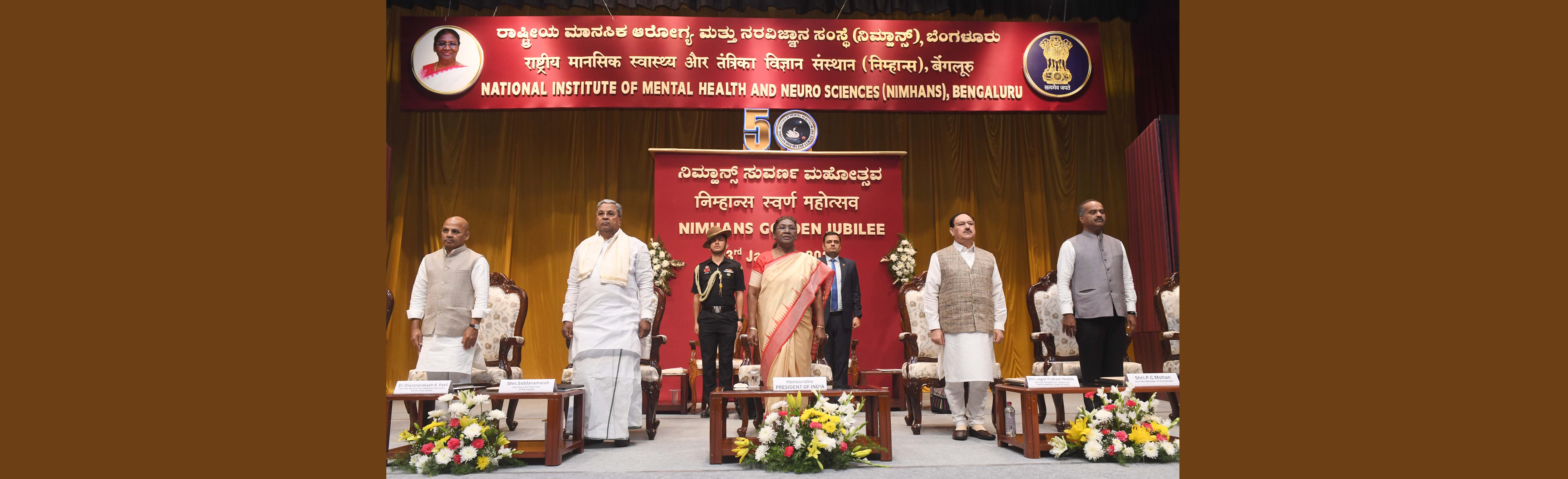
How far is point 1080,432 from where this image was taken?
3588mm

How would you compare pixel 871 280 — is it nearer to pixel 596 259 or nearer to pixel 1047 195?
pixel 1047 195

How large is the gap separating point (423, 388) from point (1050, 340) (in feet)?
11.8

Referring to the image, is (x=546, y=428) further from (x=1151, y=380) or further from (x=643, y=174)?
(x=643, y=174)

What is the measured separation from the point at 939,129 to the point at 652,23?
328cm

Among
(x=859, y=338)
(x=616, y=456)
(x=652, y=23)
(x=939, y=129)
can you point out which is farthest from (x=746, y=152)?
(x=616, y=456)

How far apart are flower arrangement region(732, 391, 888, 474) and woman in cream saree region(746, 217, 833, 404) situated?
2.24 ft

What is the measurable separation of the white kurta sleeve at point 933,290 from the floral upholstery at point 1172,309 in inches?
66.2

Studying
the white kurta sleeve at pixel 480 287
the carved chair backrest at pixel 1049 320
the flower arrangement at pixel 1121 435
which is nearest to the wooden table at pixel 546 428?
the white kurta sleeve at pixel 480 287

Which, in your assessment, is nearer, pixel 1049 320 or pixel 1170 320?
pixel 1170 320

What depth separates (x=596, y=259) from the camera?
4.31m

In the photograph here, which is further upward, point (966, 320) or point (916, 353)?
point (966, 320)

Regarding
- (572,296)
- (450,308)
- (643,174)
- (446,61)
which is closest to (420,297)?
(450,308)

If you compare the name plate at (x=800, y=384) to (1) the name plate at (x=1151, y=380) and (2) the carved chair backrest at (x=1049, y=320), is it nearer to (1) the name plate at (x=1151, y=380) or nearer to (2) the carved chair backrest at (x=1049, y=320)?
(1) the name plate at (x=1151, y=380)

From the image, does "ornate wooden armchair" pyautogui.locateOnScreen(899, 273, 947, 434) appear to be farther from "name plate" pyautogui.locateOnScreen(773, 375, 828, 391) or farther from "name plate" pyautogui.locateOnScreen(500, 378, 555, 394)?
"name plate" pyautogui.locateOnScreen(500, 378, 555, 394)
